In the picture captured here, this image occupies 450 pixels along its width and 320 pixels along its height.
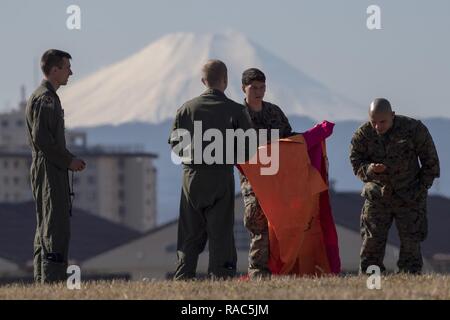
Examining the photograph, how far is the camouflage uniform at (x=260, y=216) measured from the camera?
19297mm

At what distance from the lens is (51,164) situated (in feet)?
60.6

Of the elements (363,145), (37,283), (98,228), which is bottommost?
(98,228)

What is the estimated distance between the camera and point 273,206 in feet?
63.7

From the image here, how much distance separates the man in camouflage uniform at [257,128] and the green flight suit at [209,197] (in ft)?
1.21

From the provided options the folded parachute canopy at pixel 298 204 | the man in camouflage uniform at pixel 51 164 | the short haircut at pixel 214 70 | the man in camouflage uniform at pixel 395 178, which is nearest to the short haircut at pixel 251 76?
the short haircut at pixel 214 70

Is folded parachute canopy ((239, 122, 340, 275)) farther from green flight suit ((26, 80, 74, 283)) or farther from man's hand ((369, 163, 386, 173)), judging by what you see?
green flight suit ((26, 80, 74, 283))

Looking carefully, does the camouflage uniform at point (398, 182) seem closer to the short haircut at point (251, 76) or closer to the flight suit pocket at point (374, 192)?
the flight suit pocket at point (374, 192)

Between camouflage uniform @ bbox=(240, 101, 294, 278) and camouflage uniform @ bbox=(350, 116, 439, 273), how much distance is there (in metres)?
0.81

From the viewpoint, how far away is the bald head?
62.1 ft
